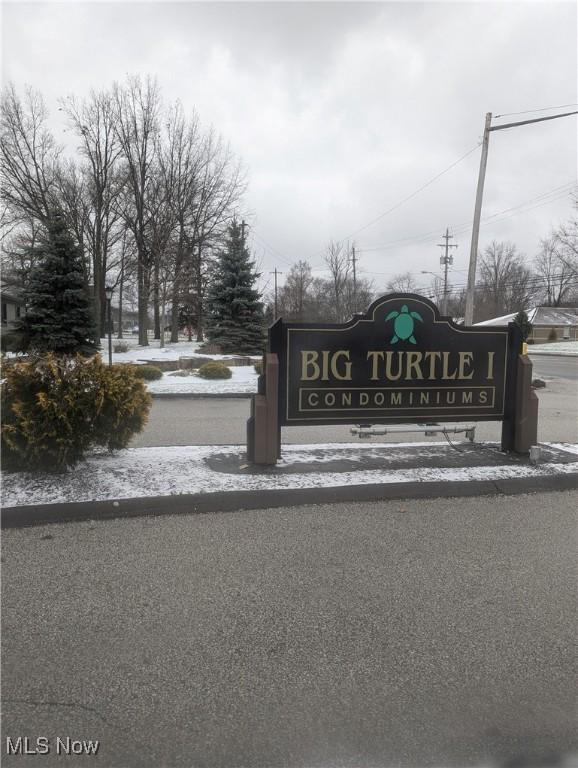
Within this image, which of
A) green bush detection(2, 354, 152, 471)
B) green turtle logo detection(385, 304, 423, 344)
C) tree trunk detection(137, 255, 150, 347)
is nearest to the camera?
green bush detection(2, 354, 152, 471)

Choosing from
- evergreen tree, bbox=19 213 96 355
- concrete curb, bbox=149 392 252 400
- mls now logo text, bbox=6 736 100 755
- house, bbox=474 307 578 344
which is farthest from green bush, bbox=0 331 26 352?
house, bbox=474 307 578 344

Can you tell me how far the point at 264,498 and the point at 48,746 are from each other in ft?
9.21

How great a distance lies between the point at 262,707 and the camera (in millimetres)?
2268

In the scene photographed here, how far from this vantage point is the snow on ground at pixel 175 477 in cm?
460

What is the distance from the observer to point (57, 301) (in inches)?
963

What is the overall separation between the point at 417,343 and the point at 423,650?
13.2ft

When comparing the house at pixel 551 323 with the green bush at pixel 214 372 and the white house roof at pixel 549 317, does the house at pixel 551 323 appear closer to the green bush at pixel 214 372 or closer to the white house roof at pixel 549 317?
the white house roof at pixel 549 317

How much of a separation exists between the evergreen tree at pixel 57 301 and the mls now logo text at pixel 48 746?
2359 centimetres

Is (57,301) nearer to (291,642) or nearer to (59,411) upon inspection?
(59,411)

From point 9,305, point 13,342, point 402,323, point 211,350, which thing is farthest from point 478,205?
point 9,305

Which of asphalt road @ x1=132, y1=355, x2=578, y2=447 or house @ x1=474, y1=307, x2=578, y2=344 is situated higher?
house @ x1=474, y1=307, x2=578, y2=344

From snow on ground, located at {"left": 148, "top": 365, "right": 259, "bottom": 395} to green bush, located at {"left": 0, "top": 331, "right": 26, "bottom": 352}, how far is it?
35.0ft

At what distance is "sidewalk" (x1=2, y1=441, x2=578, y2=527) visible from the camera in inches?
176

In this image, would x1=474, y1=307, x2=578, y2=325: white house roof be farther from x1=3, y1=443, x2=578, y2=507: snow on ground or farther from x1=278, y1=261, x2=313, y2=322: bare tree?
x1=3, y1=443, x2=578, y2=507: snow on ground
